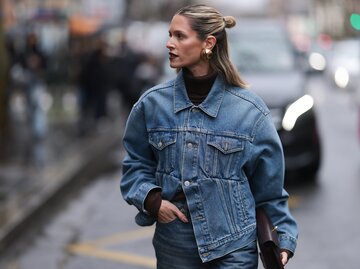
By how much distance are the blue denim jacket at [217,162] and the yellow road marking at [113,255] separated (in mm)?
3497

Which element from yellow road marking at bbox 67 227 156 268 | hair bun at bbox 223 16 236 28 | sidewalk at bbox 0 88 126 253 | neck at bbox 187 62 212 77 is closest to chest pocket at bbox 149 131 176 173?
neck at bbox 187 62 212 77

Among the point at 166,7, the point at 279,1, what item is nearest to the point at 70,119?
the point at 166,7

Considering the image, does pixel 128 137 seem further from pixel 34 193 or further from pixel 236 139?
pixel 34 193

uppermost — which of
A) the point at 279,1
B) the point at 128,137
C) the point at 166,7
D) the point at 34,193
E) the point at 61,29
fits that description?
the point at 128,137

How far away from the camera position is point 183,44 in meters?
3.96

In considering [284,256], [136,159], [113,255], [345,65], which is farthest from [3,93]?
[345,65]

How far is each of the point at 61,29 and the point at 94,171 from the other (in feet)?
53.9

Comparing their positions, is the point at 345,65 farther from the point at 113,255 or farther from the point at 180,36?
the point at 180,36

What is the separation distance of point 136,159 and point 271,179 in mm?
585

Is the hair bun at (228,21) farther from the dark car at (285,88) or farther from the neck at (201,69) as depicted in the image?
the dark car at (285,88)

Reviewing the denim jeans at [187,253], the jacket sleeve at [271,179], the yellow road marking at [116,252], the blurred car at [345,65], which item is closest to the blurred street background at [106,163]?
the yellow road marking at [116,252]

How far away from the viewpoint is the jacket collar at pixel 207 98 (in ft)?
13.0

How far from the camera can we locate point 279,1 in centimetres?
15400

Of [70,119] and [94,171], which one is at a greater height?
[94,171]
